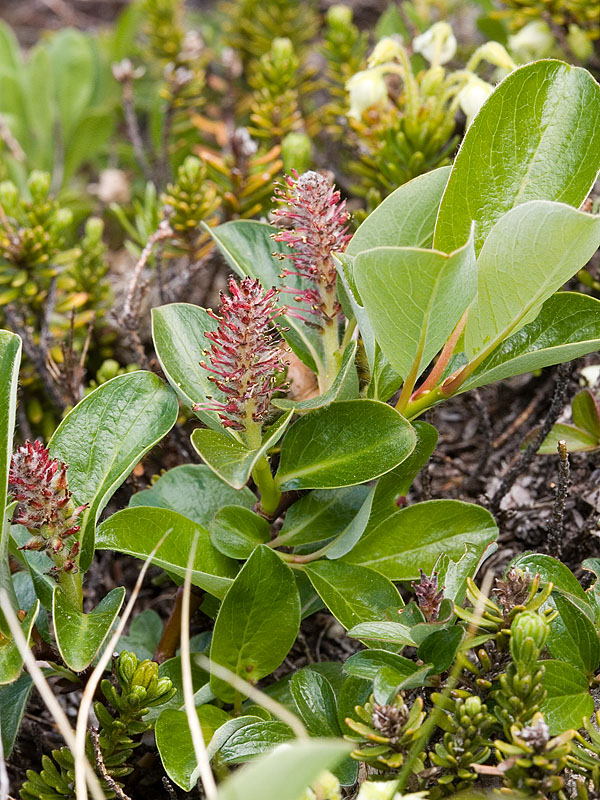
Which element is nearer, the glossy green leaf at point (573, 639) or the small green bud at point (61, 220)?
the glossy green leaf at point (573, 639)

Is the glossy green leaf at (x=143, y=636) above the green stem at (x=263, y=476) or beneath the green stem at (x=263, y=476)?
beneath

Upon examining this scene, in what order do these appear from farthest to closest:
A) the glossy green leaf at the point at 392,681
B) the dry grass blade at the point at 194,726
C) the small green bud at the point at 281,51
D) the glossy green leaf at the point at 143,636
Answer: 1. the small green bud at the point at 281,51
2. the glossy green leaf at the point at 143,636
3. the glossy green leaf at the point at 392,681
4. the dry grass blade at the point at 194,726

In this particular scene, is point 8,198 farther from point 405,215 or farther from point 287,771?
point 287,771

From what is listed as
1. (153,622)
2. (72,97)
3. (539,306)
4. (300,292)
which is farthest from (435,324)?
(72,97)

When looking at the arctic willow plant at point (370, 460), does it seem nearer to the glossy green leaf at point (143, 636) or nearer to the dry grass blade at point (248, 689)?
the dry grass blade at point (248, 689)

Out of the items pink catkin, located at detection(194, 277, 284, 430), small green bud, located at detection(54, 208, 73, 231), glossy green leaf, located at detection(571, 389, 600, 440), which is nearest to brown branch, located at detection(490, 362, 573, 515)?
glossy green leaf, located at detection(571, 389, 600, 440)

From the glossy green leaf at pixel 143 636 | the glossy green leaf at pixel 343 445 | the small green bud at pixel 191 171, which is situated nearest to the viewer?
the glossy green leaf at pixel 343 445

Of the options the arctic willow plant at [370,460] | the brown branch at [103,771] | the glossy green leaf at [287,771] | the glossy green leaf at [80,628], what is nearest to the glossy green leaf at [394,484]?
the arctic willow plant at [370,460]

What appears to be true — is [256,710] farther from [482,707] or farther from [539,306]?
[539,306]
